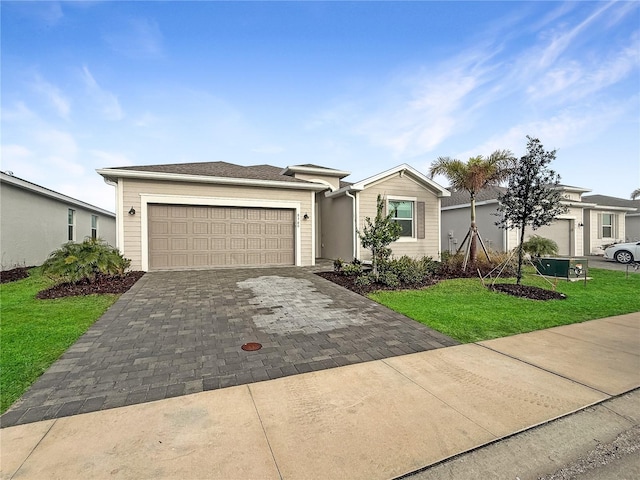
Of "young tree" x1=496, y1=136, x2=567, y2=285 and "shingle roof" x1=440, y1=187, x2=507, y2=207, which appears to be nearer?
"young tree" x1=496, y1=136, x2=567, y2=285

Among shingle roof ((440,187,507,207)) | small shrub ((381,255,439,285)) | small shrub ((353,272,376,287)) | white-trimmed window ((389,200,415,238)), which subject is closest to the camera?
small shrub ((353,272,376,287))

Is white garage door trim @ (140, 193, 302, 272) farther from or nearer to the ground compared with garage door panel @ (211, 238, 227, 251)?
farther from the ground

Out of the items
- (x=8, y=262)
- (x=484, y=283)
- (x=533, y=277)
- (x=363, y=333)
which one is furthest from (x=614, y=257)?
(x=8, y=262)

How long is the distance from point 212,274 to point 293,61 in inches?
333

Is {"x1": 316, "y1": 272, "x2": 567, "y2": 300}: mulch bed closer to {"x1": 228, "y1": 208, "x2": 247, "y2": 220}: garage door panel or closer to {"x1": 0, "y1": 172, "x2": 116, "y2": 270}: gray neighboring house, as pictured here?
{"x1": 228, "y1": 208, "x2": 247, "y2": 220}: garage door panel

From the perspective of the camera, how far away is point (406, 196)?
1264cm

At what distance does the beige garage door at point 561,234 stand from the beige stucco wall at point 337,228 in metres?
11.6

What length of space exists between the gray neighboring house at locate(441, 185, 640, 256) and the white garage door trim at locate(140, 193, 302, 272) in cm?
1005

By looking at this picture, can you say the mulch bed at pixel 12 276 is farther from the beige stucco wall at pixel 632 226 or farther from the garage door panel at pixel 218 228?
the beige stucco wall at pixel 632 226

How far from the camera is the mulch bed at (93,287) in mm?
7121

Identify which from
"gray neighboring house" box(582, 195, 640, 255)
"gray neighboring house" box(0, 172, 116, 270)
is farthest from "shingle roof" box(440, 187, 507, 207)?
"gray neighboring house" box(0, 172, 116, 270)

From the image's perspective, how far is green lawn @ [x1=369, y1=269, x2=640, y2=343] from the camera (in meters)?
5.12

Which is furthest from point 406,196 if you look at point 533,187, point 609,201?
point 609,201

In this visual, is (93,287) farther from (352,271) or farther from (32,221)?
(32,221)
